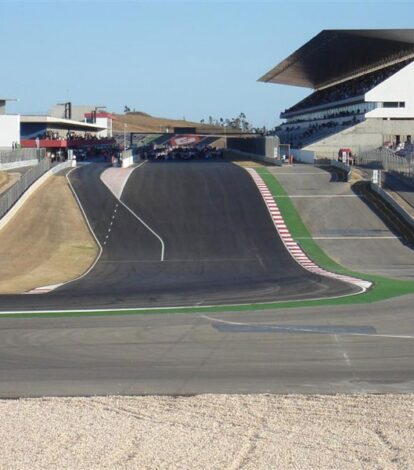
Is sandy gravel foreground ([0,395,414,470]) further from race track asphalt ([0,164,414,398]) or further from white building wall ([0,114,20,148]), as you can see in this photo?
white building wall ([0,114,20,148])

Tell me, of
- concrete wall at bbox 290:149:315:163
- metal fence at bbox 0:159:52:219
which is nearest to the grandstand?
concrete wall at bbox 290:149:315:163

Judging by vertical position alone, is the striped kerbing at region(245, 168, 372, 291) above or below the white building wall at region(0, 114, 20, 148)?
below

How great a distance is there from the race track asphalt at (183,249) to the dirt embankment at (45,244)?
0.88 m

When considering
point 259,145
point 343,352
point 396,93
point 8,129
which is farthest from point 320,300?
point 8,129

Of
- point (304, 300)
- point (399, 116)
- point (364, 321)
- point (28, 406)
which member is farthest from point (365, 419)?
point (399, 116)

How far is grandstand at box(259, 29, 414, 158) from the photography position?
103 metres

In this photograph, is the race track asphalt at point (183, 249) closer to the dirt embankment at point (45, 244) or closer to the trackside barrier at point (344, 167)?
the dirt embankment at point (45, 244)

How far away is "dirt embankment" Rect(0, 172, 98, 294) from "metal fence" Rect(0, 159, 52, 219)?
674 mm

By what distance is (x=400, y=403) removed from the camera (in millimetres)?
13219

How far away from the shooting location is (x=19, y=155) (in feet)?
276

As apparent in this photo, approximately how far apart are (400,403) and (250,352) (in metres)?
4.60

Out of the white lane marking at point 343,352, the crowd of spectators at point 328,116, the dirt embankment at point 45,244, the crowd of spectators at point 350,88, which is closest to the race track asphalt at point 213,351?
the white lane marking at point 343,352

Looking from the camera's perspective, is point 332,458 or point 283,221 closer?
point 332,458

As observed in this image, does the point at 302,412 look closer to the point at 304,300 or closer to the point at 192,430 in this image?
the point at 192,430
